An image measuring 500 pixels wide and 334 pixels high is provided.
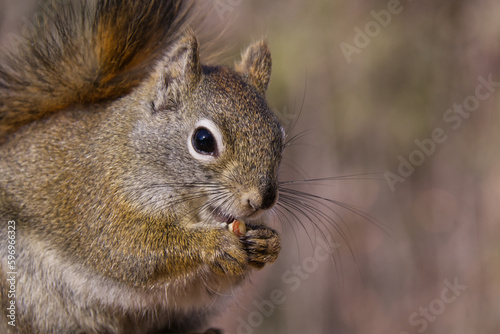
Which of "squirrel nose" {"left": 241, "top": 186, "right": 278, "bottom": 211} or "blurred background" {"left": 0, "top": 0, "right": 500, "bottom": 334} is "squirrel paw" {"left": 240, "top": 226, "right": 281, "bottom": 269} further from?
"blurred background" {"left": 0, "top": 0, "right": 500, "bottom": 334}

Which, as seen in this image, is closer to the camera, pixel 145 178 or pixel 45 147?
pixel 145 178

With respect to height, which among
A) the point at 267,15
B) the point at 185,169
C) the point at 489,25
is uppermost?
the point at 489,25

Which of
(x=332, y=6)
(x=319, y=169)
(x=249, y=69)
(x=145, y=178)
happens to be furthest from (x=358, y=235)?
(x=145, y=178)

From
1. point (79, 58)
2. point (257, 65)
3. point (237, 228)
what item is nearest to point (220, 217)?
point (237, 228)

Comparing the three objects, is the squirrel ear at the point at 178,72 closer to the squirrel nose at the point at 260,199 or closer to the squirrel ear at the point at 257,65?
the squirrel ear at the point at 257,65

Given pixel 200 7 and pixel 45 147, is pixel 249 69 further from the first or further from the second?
pixel 45 147

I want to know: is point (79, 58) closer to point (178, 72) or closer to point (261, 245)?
point (178, 72)
